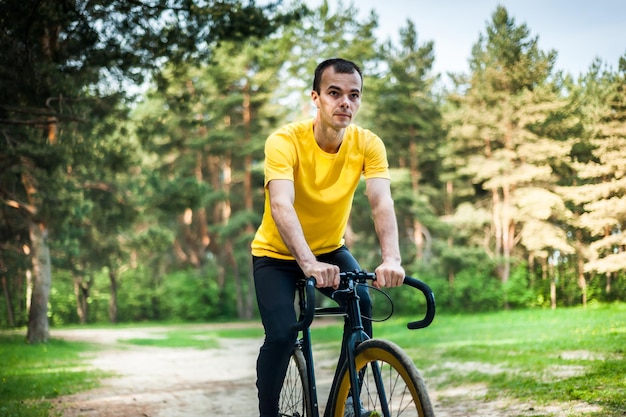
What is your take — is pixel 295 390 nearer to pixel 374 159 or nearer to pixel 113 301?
pixel 374 159

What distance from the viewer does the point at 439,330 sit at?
1694 cm

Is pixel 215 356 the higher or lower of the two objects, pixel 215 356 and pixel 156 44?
the lower

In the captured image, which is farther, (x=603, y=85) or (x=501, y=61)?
(x=501, y=61)

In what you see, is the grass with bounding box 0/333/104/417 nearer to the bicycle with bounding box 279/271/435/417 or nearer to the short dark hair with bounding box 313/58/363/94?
the bicycle with bounding box 279/271/435/417

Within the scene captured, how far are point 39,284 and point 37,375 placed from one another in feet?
25.0

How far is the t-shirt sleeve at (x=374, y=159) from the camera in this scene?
3453mm

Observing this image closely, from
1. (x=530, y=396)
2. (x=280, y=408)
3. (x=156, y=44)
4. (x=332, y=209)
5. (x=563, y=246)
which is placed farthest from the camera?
(x=156, y=44)

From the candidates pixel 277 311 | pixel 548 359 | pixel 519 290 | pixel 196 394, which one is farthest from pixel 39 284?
pixel 277 311

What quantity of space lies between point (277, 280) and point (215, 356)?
37.0 feet

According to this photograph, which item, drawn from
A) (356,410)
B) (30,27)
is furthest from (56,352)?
(356,410)

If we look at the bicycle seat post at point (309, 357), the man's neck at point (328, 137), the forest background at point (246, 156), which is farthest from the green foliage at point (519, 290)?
the man's neck at point (328, 137)

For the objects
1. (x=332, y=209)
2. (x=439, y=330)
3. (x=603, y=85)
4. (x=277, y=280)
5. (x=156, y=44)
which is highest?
(x=156, y=44)

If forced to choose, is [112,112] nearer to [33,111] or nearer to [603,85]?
[33,111]

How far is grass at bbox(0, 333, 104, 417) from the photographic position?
693 cm
